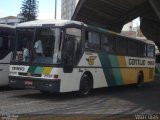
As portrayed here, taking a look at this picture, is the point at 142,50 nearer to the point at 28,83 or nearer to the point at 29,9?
the point at 28,83

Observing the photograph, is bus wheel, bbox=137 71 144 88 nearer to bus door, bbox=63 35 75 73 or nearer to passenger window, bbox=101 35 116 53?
passenger window, bbox=101 35 116 53

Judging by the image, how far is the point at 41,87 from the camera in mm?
16094

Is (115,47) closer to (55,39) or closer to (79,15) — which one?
(55,39)

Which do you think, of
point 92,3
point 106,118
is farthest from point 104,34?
point 92,3

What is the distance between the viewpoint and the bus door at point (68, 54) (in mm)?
16364

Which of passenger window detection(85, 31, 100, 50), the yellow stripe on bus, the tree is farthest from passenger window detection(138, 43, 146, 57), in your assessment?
the tree

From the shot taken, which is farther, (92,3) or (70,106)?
(92,3)

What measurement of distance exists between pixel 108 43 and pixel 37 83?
522 centimetres

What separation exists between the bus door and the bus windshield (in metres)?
0.36

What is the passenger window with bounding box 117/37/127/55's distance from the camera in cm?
2172

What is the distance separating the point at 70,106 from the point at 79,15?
33.0 m

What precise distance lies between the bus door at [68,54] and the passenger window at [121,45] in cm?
520

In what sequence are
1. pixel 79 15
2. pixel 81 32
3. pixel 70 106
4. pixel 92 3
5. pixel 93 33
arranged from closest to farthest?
pixel 70 106 → pixel 81 32 → pixel 93 33 → pixel 92 3 → pixel 79 15

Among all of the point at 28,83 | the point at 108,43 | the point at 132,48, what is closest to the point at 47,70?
the point at 28,83
